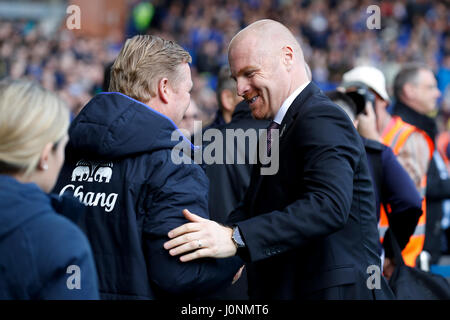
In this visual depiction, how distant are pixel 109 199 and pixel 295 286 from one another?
778 millimetres

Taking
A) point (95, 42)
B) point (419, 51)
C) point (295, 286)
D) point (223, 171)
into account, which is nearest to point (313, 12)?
point (419, 51)

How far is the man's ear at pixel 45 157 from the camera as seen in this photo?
178 centimetres

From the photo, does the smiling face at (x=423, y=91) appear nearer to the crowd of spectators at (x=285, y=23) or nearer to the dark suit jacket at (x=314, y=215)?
the dark suit jacket at (x=314, y=215)

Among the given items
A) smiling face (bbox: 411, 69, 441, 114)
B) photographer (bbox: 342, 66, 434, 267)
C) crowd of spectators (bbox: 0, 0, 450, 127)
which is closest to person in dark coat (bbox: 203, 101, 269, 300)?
photographer (bbox: 342, 66, 434, 267)

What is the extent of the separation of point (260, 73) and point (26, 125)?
103 centimetres

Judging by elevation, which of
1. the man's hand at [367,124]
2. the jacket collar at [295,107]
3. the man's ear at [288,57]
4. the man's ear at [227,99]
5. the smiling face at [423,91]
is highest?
the smiling face at [423,91]

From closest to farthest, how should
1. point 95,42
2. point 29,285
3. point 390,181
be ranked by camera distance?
point 29,285 → point 390,181 → point 95,42

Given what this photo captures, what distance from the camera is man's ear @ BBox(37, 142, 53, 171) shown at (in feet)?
5.85

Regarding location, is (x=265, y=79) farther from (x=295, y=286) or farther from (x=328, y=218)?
(x=295, y=286)

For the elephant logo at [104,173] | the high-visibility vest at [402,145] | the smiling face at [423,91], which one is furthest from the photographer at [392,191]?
the smiling face at [423,91]

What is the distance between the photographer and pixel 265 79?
2.44 meters

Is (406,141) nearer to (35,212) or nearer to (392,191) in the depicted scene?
(392,191)

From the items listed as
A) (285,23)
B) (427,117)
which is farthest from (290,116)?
(285,23)

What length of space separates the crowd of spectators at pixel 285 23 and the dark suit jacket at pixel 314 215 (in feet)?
27.5
